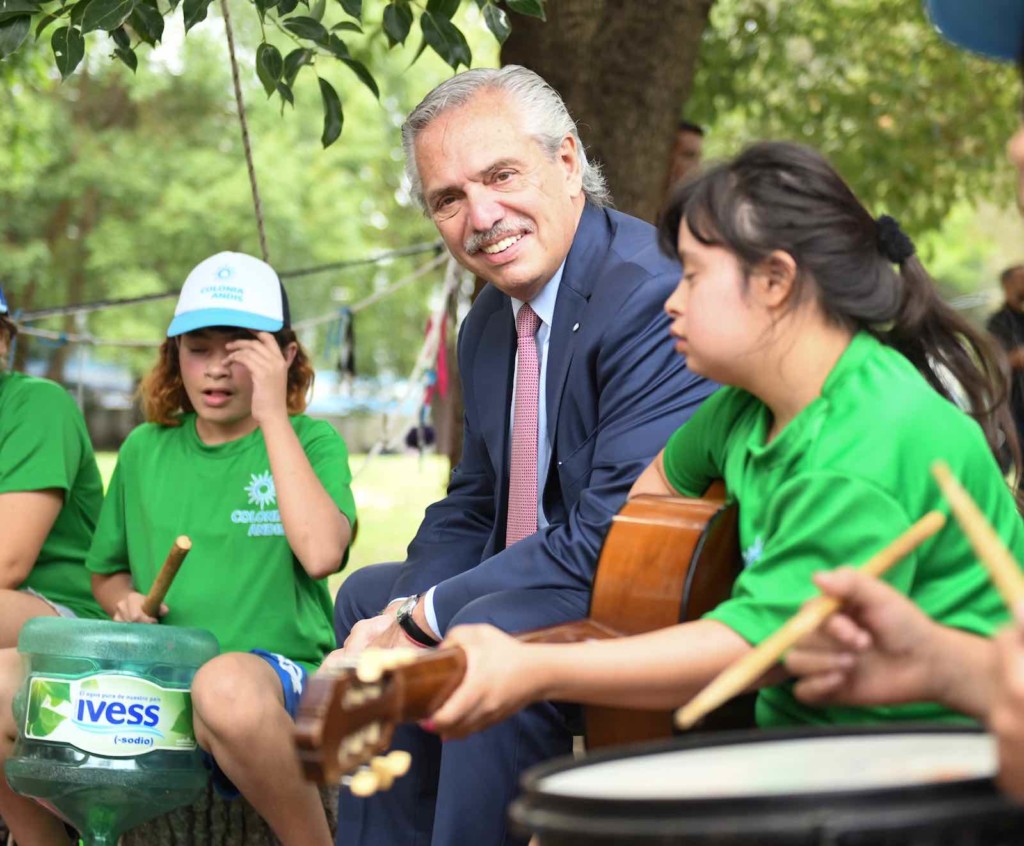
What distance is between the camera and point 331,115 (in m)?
3.55

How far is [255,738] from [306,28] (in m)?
1.52

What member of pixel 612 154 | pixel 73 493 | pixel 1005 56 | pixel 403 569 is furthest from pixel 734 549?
pixel 612 154

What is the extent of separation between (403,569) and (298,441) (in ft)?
1.51

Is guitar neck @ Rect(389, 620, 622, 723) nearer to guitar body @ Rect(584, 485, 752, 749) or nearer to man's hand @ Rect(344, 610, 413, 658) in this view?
guitar body @ Rect(584, 485, 752, 749)

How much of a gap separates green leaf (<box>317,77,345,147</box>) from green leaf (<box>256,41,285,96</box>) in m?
0.10

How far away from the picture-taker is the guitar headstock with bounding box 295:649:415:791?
5.12ft

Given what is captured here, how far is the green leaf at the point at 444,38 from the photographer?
3.31 meters

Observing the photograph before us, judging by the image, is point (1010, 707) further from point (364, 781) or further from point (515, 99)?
point (515, 99)

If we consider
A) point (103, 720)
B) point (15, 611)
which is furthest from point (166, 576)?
point (15, 611)

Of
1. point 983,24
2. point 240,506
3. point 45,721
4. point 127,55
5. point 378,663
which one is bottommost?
point 45,721

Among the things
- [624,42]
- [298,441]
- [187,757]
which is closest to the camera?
[187,757]

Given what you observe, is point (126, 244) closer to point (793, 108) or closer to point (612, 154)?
point (793, 108)

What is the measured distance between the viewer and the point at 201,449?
Result: 12.0 feet

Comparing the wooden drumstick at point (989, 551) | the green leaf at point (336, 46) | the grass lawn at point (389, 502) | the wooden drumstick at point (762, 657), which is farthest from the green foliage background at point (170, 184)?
the wooden drumstick at point (989, 551)
